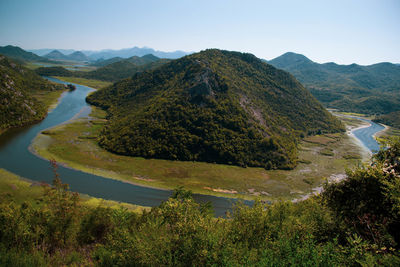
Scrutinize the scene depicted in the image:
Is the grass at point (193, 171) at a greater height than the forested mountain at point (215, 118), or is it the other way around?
the forested mountain at point (215, 118)

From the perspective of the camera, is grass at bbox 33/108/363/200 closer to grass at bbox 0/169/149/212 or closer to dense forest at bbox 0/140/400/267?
grass at bbox 0/169/149/212

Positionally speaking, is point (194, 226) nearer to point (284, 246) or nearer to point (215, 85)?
point (284, 246)

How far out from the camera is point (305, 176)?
260 ft

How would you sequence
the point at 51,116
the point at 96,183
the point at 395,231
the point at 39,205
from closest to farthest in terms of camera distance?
the point at 395,231, the point at 39,205, the point at 96,183, the point at 51,116

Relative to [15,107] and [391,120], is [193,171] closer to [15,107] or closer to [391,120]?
[15,107]

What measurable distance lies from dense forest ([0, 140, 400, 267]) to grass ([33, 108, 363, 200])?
97.0 feet

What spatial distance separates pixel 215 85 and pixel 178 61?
54.2m

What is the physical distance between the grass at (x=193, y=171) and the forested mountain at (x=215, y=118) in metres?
5.03

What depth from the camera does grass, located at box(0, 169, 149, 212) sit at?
167 feet

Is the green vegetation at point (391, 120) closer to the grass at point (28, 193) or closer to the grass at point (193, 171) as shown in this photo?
the grass at point (193, 171)

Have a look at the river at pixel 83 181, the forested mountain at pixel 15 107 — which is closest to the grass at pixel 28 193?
the river at pixel 83 181

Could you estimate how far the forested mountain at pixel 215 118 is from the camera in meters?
86.4

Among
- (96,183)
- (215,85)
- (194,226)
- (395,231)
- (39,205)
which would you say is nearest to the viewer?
(395,231)

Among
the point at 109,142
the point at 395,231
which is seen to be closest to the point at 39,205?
the point at 109,142
